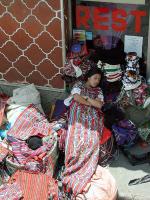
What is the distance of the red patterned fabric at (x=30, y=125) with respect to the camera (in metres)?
6.54

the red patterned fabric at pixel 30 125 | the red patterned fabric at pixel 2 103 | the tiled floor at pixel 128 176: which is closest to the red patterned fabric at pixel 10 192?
the red patterned fabric at pixel 30 125

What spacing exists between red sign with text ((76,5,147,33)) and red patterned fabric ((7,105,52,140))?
4.57 ft

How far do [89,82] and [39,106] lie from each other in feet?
3.04

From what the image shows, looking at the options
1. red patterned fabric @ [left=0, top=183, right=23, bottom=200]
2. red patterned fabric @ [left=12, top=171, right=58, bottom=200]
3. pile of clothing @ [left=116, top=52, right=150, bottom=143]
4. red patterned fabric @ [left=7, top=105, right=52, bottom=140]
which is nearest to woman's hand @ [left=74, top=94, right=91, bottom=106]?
pile of clothing @ [left=116, top=52, right=150, bottom=143]

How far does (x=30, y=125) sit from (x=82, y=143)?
833 mm

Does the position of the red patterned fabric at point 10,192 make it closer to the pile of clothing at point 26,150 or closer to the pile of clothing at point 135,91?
the pile of clothing at point 26,150

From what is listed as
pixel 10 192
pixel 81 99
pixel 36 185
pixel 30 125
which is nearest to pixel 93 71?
pixel 81 99

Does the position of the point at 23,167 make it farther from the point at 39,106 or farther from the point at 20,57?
the point at 20,57

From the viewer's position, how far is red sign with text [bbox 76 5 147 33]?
6.54m

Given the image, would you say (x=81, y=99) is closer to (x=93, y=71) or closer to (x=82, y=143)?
(x=93, y=71)

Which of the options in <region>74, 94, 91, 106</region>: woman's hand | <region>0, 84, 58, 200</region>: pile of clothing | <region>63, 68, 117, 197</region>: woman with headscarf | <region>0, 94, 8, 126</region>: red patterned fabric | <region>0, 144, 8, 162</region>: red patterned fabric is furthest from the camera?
<region>0, 94, 8, 126</region>: red patterned fabric

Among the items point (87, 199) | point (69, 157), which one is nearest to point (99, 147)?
point (69, 157)

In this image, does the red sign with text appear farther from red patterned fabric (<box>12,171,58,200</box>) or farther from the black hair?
red patterned fabric (<box>12,171,58,200</box>)

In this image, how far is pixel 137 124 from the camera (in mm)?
6914
